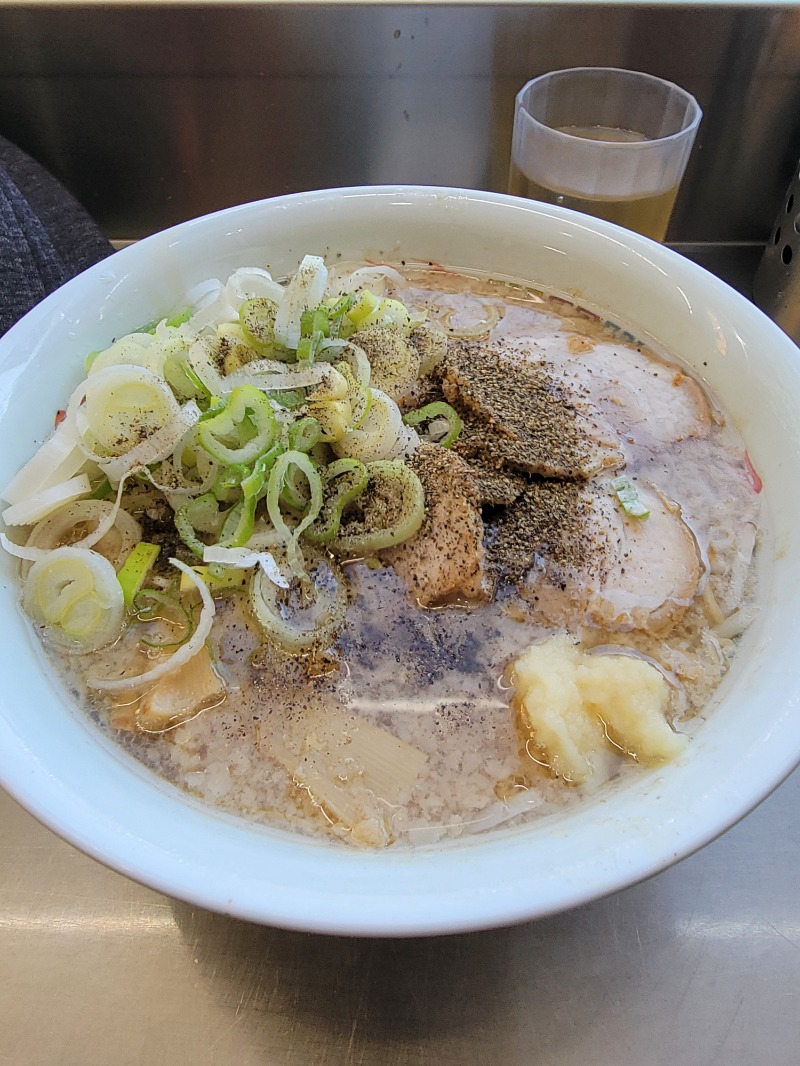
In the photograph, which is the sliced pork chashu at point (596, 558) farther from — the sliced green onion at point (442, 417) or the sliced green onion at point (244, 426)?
the sliced green onion at point (244, 426)

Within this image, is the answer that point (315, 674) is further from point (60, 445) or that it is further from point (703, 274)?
point (703, 274)

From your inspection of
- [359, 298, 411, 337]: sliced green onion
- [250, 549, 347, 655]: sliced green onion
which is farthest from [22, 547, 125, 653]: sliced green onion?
[359, 298, 411, 337]: sliced green onion

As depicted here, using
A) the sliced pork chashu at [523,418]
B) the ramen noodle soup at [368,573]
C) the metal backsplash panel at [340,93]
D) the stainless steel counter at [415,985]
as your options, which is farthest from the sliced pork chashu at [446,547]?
the metal backsplash panel at [340,93]

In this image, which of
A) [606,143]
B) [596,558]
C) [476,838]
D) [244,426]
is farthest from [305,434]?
[606,143]

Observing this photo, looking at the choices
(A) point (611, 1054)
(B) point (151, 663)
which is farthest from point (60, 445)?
(A) point (611, 1054)

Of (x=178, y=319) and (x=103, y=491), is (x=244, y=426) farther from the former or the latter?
(x=178, y=319)
